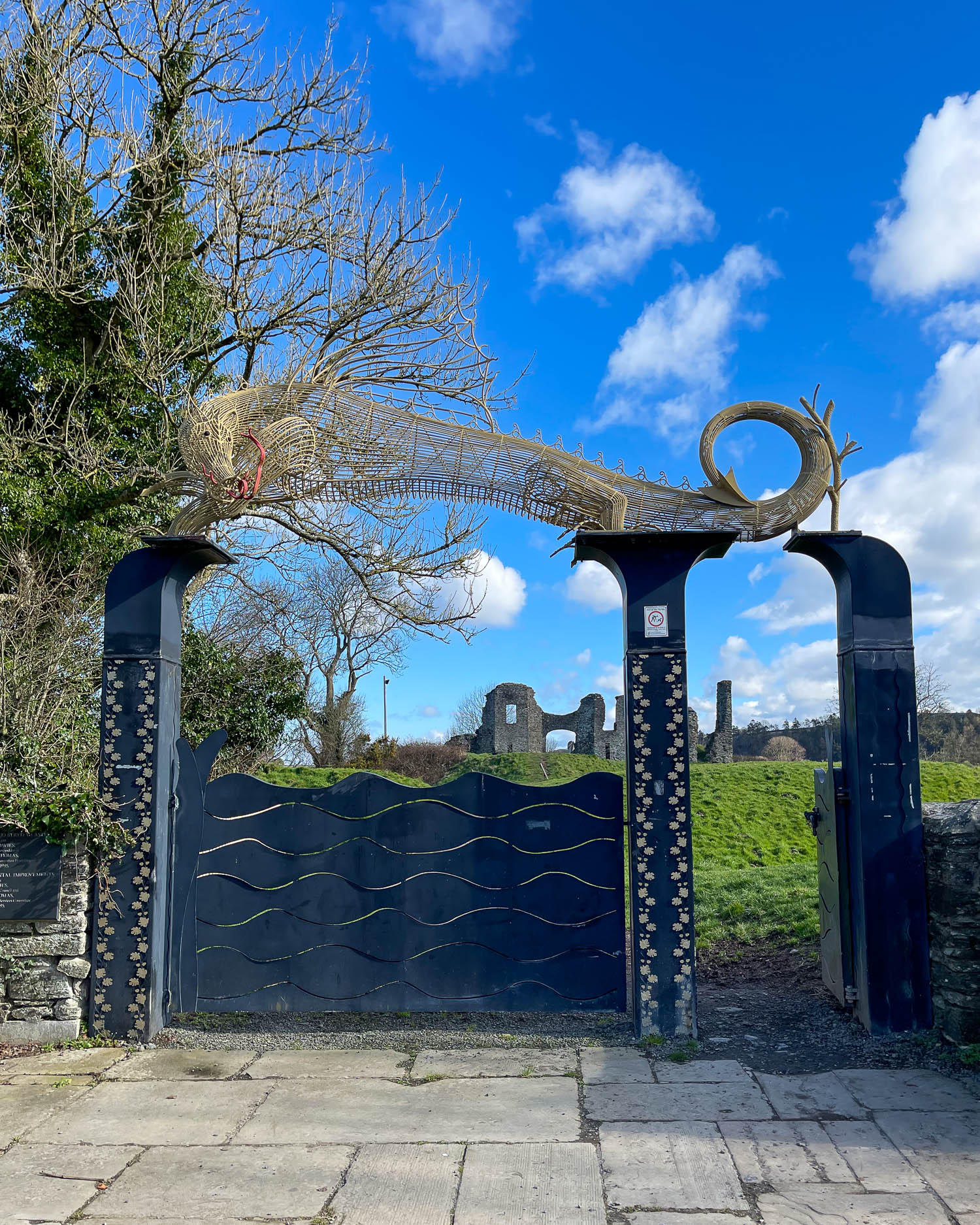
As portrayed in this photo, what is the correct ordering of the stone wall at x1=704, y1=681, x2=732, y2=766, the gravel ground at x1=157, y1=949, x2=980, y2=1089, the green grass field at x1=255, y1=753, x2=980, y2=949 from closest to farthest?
the gravel ground at x1=157, y1=949, x2=980, y2=1089 → the green grass field at x1=255, y1=753, x2=980, y2=949 → the stone wall at x1=704, y1=681, x2=732, y2=766

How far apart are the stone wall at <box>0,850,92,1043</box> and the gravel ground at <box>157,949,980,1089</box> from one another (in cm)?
59

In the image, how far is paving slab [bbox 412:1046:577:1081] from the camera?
481 centimetres

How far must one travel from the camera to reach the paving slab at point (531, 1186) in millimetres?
3277

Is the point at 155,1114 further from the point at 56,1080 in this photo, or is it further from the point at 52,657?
the point at 52,657

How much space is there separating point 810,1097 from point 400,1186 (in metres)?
2.14

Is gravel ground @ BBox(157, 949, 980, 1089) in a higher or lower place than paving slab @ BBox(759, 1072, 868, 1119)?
lower

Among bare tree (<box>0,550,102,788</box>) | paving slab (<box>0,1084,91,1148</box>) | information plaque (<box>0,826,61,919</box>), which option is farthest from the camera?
bare tree (<box>0,550,102,788</box>)

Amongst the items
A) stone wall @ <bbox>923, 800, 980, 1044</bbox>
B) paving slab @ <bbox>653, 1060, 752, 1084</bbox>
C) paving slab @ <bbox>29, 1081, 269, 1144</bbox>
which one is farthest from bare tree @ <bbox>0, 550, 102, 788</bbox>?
stone wall @ <bbox>923, 800, 980, 1044</bbox>

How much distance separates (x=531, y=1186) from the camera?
11.5 ft

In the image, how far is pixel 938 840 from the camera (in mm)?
5250

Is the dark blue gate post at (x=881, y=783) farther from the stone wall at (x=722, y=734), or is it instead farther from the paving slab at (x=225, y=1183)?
the stone wall at (x=722, y=734)

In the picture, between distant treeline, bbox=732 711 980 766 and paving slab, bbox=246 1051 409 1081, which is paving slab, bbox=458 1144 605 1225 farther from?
distant treeline, bbox=732 711 980 766

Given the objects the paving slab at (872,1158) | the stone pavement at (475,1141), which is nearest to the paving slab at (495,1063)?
the stone pavement at (475,1141)

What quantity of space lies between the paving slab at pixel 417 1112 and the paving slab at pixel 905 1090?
4.70 feet
